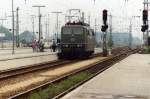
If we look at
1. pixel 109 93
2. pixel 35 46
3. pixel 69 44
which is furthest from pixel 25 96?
pixel 35 46

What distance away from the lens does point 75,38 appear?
47.9 meters

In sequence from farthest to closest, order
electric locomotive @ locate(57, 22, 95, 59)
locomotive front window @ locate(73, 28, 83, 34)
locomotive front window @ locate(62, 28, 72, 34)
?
locomotive front window @ locate(62, 28, 72, 34) < locomotive front window @ locate(73, 28, 83, 34) < electric locomotive @ locate(57, 22, 95, 59)

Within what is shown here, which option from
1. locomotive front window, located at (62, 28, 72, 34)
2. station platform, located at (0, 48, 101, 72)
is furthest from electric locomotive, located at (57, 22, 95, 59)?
station platform, located at (0, 48, 101, 72)

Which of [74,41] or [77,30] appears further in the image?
[77,30]

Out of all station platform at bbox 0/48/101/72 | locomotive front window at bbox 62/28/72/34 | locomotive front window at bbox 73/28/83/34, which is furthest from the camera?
locomotive front window at bbox 62/28/72/34

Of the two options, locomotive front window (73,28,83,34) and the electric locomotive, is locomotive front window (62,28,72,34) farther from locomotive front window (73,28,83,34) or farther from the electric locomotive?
locomotive front window (73,28,83,34)

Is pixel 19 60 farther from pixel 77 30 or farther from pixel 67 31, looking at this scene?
pixel 77 30

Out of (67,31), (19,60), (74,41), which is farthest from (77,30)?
(19,60)

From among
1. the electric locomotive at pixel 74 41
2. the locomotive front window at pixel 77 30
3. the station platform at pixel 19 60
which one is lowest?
the station platform at pixel 19 60

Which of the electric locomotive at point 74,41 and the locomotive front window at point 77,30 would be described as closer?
the electric locomotive at point 74,41

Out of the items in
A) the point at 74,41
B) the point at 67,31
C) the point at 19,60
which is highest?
the point at 67,31

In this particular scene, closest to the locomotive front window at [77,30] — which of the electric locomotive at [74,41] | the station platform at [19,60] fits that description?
the electric locomotive at [74,41]

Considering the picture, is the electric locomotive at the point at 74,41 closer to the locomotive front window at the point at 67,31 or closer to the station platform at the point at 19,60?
the locomotive front window at the point at 67,31

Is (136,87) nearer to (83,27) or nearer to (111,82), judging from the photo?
(111,82)
